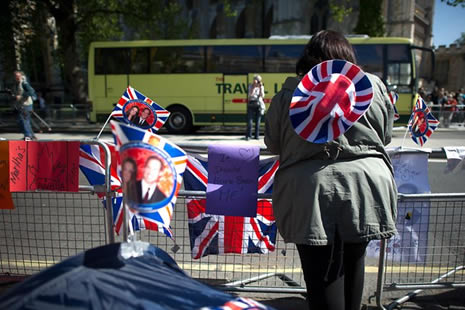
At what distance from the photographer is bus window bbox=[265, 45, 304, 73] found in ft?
46.9

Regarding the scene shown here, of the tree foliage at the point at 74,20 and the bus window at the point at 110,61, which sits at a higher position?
the tree foliage at the point at 74,20

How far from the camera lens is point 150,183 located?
1424 millimetres

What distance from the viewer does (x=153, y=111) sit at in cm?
330

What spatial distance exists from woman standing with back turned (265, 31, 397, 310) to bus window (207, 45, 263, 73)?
12918 millimetres

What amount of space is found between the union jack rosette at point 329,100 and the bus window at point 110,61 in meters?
14.2

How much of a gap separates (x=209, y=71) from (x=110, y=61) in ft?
13.1

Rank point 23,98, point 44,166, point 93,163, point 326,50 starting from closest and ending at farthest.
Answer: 1. point 326,50
2. point 44,166
3. point 93,163
4. point 23,98

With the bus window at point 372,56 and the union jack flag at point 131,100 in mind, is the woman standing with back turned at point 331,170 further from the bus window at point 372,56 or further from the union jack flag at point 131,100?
the bus window at point 372,56

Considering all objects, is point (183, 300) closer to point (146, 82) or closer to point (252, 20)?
point (146, 82)

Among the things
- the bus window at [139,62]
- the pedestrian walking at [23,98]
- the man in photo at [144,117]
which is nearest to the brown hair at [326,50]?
the man in photo at [144,117]

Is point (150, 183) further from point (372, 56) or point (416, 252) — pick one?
point (372, 56)

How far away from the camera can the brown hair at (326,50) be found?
1812mm

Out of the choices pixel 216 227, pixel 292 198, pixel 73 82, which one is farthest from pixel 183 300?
pixel 73 82

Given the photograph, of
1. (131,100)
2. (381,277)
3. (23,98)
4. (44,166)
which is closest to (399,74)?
(23,98)
